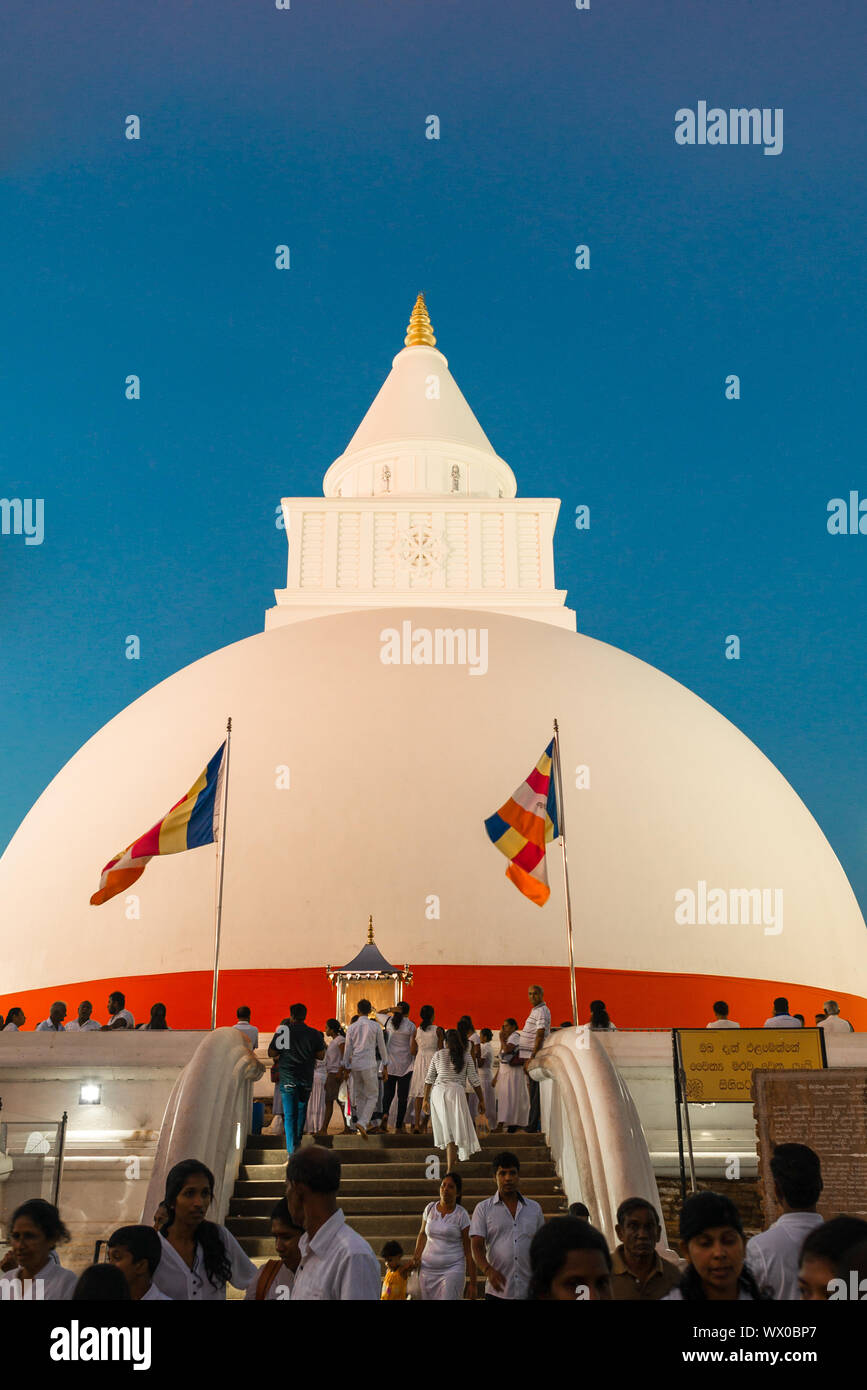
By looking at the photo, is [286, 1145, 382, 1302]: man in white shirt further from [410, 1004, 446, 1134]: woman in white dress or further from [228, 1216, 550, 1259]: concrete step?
[410, 1004, 446, 1134]: woman in white dress

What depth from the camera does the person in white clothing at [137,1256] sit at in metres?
4.04

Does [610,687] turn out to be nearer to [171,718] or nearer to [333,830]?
[333,830]

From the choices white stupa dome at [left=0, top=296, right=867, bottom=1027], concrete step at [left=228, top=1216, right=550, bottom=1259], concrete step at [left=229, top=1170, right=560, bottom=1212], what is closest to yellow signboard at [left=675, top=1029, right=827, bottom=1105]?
concrete step at [left=228, top=1216, right=550, bottom=1259]

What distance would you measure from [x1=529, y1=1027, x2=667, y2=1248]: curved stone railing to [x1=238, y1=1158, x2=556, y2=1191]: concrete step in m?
0.26

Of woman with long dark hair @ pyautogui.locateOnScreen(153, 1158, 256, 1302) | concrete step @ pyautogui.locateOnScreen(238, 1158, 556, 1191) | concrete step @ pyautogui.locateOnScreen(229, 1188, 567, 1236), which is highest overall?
woman with long dark hair @ pyautogui.locateOnScreen(153, 1158, 256, 1302)

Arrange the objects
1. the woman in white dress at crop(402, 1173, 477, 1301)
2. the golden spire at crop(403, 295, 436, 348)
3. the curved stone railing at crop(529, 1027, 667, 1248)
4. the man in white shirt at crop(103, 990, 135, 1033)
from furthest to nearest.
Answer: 1. the golden spire at crop(403, 295, 436, 348)
2. the man in white shirt at crop(103, 990, 135, 1033)
3. the curved stone railing at crop(529, 1027, 667, 1248)
4. the woman in white dress at crop(402, 1173, 477, 1301)

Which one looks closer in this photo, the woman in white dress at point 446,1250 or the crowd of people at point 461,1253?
the crowd of people at point 461,1253

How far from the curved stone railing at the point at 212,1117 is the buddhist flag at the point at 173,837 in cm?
228

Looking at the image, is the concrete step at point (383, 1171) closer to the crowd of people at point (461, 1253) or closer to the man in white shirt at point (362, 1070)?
the man in white shirt at point (362, 1070)

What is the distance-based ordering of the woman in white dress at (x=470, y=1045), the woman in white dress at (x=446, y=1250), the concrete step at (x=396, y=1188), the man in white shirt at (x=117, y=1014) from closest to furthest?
the woman in white dress at (x=446, y=1250), the concrete step at (x=396, y=1188), the woman in white dress at (x=470, y=1045), the man in white shirt at (x=117, y=1014)

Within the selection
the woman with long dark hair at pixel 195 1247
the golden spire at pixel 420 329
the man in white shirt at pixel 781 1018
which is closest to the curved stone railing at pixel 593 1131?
the man in white shirt at pixel 781 1018

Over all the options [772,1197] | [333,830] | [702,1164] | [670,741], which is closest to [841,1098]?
[772,1197]

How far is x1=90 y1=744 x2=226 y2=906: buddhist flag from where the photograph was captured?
38.6 feet

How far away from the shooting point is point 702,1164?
9602 millimetres
